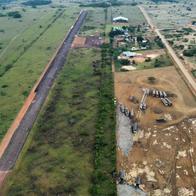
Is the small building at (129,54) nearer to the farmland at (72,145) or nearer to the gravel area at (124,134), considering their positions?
the farmland at (72,145)

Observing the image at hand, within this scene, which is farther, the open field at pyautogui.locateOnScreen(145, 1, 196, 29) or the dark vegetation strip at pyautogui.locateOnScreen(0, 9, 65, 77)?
the open field at pyautogui.locateOnScreen(145, 1, 196, 29)

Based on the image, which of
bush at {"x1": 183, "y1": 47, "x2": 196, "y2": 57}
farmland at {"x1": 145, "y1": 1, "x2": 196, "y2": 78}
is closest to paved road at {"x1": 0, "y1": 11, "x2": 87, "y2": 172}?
farmland at {"x1": 145, "y1": 1, "x2": 196, "y2": 78}

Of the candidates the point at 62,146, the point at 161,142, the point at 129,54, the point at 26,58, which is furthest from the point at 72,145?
the point at 26,58

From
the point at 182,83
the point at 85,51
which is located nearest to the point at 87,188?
the point at 182,83

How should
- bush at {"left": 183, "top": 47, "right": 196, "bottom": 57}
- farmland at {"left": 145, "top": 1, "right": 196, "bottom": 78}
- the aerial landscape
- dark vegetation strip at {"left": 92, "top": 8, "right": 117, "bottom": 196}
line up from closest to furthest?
1. dark vegetation strip at {"left": 92, "top": 8, "right": 117, "bottom": 196}
2. the aerial landscape
3. bush at {"left": 183, "top": 47, "right": 196, "bottom": 57}
4. farmland at {"left": 145, "top": 1, "right": 196, "bottom": 78}

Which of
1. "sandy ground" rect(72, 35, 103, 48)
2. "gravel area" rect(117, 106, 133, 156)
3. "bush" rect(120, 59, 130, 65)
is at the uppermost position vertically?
"gravel area" rect(117, 106, 133, 156)

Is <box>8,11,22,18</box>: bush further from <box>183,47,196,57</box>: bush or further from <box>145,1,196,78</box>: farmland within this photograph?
<box>183,47,196,57</box>: bush

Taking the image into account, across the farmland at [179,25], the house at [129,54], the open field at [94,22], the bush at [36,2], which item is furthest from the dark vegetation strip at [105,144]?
the bush at [36,2]

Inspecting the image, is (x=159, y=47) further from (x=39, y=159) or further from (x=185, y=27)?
(x=39, y=159)

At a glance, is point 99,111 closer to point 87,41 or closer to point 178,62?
point 178,62
